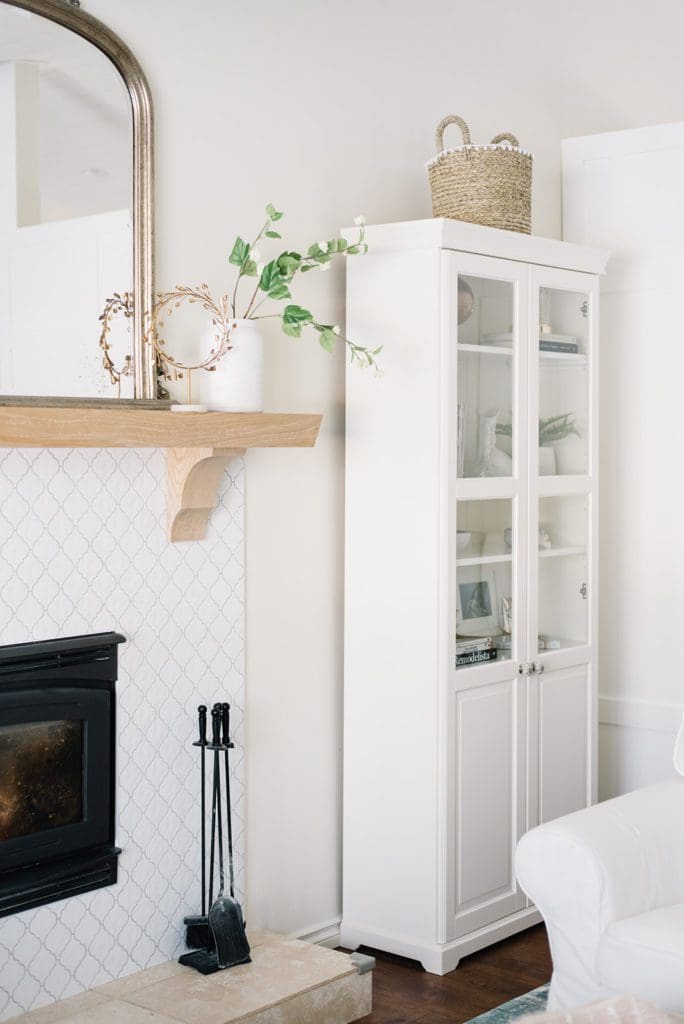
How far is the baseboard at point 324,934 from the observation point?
348 centimetres

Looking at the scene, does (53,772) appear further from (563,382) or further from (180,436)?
(563,382)

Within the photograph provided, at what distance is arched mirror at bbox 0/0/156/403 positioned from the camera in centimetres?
268

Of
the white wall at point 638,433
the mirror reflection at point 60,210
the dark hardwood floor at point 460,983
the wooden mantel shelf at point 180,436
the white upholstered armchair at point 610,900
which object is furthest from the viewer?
the white wall at point 638,433

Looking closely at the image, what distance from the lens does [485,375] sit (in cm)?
350

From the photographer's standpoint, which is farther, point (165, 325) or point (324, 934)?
point (324, 934)

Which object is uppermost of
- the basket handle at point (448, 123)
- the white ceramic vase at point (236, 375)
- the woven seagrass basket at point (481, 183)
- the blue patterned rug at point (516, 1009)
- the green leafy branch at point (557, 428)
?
the basket handle at point (448, 123)

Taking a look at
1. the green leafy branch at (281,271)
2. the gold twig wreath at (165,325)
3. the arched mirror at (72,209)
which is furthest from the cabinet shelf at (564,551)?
the arched mirror at (72,209)

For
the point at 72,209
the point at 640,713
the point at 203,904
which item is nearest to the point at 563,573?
the point at 640,713

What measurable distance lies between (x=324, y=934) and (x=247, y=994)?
68 cm

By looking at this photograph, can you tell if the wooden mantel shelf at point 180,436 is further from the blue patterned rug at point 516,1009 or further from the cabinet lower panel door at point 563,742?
the blue patterned rug at point 516,1009

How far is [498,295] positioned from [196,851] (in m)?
1.68

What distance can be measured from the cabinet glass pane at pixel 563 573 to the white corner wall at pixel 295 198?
24.7 inches

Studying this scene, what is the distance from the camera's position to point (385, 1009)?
10.3 ft

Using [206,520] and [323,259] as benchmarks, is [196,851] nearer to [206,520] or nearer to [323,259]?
[206,520]
